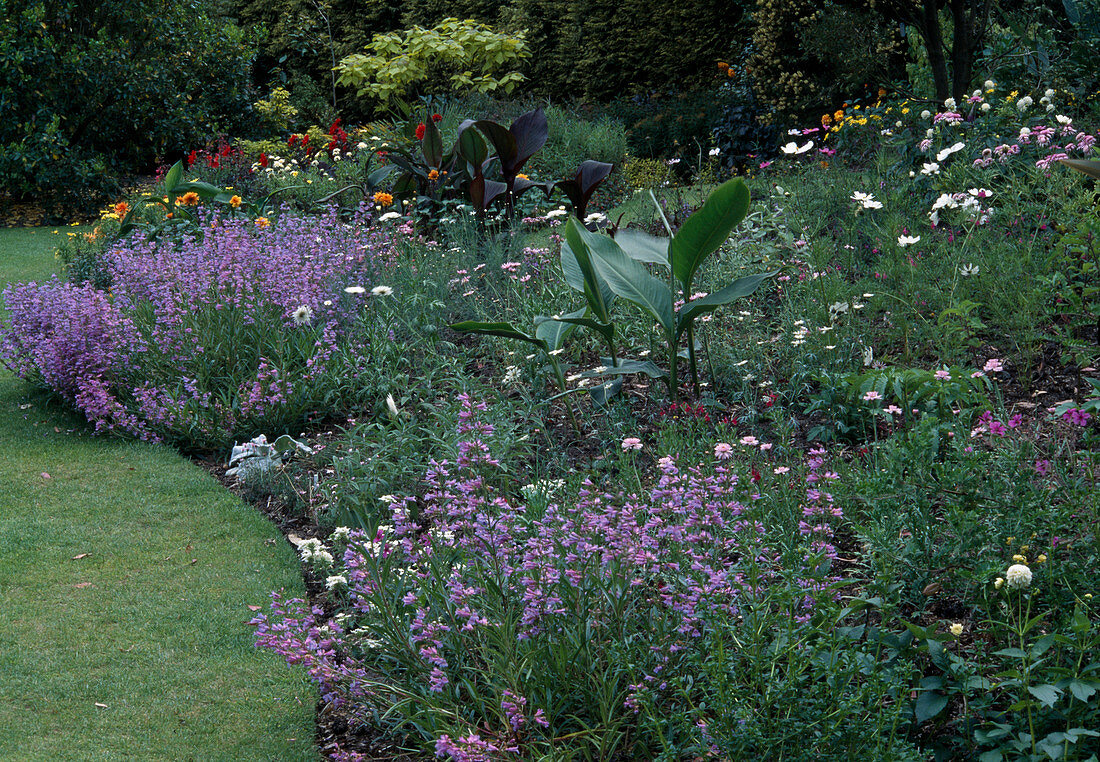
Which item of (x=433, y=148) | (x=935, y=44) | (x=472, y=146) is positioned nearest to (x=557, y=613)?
(x=472, y=146)

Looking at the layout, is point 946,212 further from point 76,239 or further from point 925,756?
point 76,239

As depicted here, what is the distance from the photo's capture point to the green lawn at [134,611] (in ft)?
8.36

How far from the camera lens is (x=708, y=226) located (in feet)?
11.4

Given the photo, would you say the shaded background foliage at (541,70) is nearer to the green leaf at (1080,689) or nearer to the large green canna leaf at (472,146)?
the large green canna leaf at (472,146)

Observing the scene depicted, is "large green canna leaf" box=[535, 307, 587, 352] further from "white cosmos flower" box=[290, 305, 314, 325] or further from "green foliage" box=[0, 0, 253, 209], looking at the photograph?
"green foliage" box=[0, 0, 253, 209]

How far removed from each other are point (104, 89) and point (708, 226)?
1148 cm

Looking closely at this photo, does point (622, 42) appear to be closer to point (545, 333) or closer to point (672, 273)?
point (545, 333)

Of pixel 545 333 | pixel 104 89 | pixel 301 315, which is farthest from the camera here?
pixel 104 89

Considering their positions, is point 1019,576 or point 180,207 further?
point 180,207

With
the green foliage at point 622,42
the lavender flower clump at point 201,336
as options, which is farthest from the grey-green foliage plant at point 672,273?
the green foliage at point 622,42

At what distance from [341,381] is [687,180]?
21.8 ft

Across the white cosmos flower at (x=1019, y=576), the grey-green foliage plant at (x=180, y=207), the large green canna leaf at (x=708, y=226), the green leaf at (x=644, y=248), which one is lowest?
the grey-green foliage plant at (x=180, y=207)

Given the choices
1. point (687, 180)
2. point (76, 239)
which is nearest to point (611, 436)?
point (76, 239)

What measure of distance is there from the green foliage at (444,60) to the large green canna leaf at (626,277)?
378 inches
